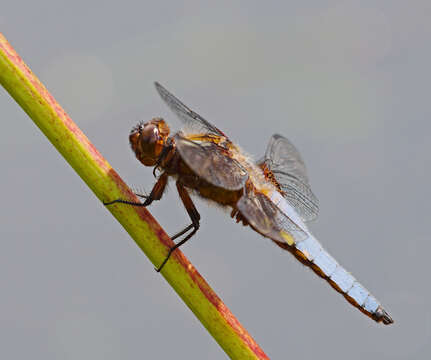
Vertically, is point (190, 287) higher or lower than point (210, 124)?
lower

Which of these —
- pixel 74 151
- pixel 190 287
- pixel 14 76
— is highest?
pixel 14 76

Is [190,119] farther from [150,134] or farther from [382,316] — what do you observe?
[382,316]

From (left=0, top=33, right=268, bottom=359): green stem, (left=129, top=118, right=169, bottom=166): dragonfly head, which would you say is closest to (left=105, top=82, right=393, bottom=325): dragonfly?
(left=129, top=118, right=169, bottom=166): dragonfly head

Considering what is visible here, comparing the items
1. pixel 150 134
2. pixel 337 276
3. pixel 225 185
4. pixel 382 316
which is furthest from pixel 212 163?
pixel 382 316

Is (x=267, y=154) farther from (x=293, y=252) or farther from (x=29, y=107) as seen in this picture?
(x=29, y=107)

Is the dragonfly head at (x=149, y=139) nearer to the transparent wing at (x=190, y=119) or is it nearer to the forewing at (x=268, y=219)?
the transparent wing at (x=190, y=119)

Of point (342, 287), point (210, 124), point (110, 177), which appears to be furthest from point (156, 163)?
point (342, 287)

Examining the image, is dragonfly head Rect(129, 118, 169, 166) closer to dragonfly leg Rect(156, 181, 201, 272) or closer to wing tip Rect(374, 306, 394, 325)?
dragonfly leg Rect(156, 181, 201, 272)
